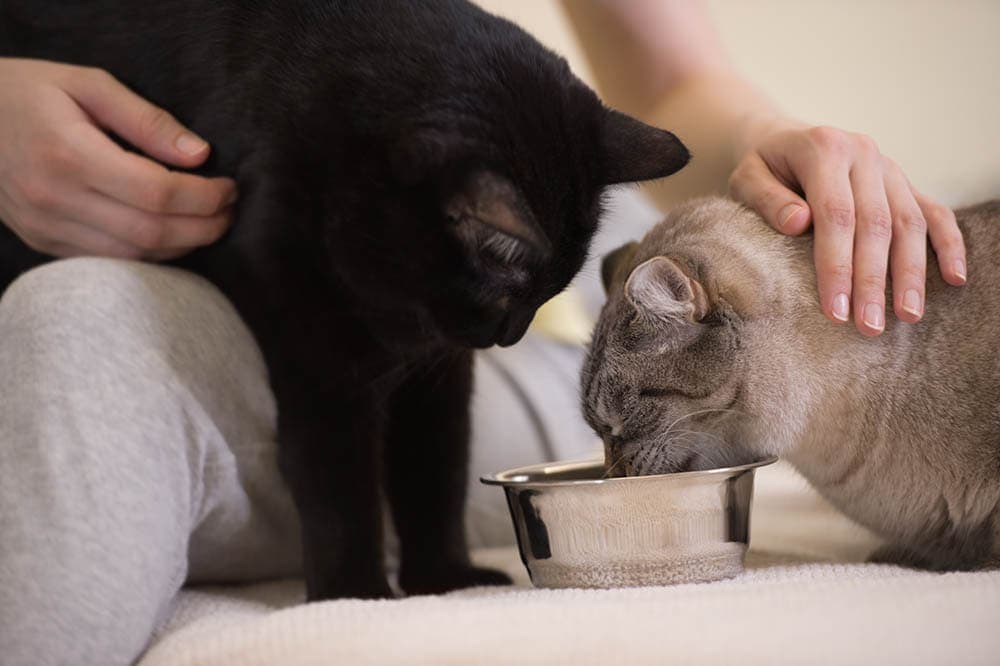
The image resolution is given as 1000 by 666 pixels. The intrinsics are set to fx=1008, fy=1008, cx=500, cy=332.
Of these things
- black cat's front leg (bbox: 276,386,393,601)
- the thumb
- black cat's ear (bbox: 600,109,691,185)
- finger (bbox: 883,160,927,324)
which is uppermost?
finger (bbox: 883,160,927,324)

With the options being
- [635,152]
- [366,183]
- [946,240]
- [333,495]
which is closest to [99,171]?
[366,183]

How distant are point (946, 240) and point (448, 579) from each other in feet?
2.27

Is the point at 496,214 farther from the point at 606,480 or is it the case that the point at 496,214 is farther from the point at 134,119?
the point at 134,119

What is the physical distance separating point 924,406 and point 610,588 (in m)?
0.39

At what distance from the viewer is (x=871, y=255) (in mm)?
1064

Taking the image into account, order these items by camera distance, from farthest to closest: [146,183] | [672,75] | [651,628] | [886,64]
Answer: [886,64] → [672,75] → [146,183] → [651,628]

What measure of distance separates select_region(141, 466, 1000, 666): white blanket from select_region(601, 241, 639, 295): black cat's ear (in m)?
0.51

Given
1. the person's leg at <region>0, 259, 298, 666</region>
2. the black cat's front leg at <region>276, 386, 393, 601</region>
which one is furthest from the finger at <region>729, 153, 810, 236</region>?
the person's leg at <region>0, 259, 298, 666</region>

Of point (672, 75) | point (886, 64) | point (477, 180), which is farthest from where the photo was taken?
point (886, 64)

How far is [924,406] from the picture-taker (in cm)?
108

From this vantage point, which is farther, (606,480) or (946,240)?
(946,240)

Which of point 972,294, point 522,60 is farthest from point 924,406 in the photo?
point 522,60

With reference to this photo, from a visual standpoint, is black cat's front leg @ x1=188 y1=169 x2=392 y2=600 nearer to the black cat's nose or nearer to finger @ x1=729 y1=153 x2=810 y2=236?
the black cat's nose

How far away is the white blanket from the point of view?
2.60 feet
